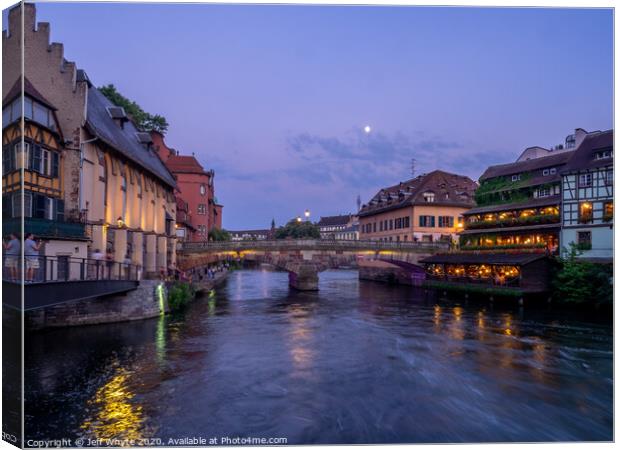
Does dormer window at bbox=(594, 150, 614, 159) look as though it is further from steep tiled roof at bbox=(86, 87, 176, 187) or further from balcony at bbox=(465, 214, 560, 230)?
steep tiled roof at bbox=(86, 87, 176, 187)

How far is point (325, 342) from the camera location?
75.8 ft

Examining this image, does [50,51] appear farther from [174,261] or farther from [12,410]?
[174,261]

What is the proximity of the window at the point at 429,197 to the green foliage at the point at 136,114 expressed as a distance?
37450 millimetres

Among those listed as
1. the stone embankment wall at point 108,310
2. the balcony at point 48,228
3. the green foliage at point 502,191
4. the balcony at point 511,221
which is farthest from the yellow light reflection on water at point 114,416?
the green foliage at point 502,191

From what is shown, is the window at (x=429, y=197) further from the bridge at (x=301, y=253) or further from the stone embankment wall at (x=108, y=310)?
the stone embankment wall at (x=108, y=310)

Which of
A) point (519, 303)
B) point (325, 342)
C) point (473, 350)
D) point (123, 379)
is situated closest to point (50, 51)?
point (123, 379)

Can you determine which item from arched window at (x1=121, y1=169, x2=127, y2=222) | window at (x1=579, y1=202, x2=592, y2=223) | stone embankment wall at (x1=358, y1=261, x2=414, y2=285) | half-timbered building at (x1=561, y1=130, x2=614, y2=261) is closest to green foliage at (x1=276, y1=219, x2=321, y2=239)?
stone embankment wall at (x1=358, y1=261, x2=414, y2=285)

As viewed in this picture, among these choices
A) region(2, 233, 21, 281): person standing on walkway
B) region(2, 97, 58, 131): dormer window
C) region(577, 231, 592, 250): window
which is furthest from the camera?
region(577, 231, 592, 250): window

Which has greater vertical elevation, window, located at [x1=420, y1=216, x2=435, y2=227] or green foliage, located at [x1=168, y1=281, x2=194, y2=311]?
window, located at [x1=420, y1=216, x2=435, y2=227]

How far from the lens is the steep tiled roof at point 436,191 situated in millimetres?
65062

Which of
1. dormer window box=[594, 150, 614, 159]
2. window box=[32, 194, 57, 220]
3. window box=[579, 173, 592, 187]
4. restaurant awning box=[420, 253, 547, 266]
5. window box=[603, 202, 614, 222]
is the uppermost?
→ dormer window box=[594, 150, 614, 159]

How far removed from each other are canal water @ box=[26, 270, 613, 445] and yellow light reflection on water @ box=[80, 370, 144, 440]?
53mm

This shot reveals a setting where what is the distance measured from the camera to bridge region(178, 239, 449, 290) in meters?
48.1

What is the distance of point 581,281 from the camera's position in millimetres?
34406
